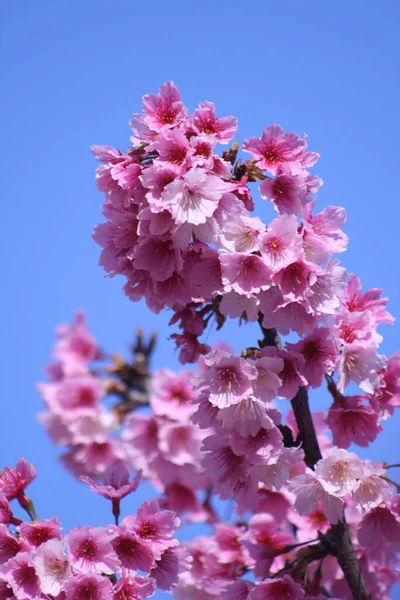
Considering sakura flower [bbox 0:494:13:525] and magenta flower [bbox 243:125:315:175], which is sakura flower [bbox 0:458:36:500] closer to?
sakura flower [bbox 0:494:13:525]

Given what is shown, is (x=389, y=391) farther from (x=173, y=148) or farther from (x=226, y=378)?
(x=173, y=148)

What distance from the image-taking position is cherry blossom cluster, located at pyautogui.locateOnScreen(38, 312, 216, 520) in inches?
161

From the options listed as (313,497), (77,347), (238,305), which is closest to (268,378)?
(238,305)

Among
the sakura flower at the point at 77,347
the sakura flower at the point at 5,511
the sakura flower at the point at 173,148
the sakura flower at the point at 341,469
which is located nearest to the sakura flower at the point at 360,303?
the sakura flower at the point at 341,469

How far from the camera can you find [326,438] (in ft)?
11.6

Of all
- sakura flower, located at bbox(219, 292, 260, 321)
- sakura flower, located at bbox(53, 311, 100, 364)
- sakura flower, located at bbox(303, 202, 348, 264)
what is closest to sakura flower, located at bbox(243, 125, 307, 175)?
sakura flower, located at bbox(303, 202, 348, 264)

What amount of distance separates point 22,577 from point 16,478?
42 cm

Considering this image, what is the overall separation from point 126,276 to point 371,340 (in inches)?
36.2

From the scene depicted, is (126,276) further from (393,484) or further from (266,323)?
(393,484)

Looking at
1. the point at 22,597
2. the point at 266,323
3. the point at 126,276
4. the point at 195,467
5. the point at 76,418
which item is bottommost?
the point at 22,597

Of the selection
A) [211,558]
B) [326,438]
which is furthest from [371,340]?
[211,558]

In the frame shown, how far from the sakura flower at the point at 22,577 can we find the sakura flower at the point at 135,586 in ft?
0.88

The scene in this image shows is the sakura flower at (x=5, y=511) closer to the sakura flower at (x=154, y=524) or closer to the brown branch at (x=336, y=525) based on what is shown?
the sakura flower at (x=154, y=524)

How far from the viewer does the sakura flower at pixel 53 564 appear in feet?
6.95
